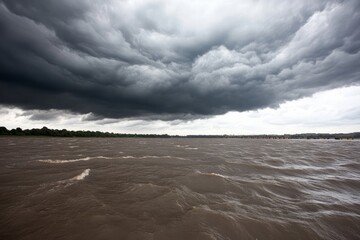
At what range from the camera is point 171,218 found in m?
5.76

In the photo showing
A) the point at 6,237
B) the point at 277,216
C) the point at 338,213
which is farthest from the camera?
the point at 338,213

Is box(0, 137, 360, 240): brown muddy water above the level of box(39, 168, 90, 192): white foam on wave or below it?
below

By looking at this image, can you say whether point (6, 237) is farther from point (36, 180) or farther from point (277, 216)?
point (277, 216)

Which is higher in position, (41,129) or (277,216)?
(41,129)

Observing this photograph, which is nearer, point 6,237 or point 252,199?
point 6,237

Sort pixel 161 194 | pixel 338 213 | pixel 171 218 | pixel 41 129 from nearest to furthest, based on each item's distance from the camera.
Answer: pixel 171 218
pixel 338 213
pixel 161 194
pixel 41 129

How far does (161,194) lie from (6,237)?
514cm

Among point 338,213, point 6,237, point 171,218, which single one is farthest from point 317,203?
point 6,237

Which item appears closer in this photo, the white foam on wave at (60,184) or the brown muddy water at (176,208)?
the brown muddy water at (176,208)

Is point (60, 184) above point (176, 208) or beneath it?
above

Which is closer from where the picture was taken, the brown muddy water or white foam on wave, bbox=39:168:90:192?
the brown muddy water

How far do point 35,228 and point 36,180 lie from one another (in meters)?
6.73

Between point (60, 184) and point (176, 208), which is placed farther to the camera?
point (60, 184)

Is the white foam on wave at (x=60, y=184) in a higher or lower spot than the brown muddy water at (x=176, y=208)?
higher
